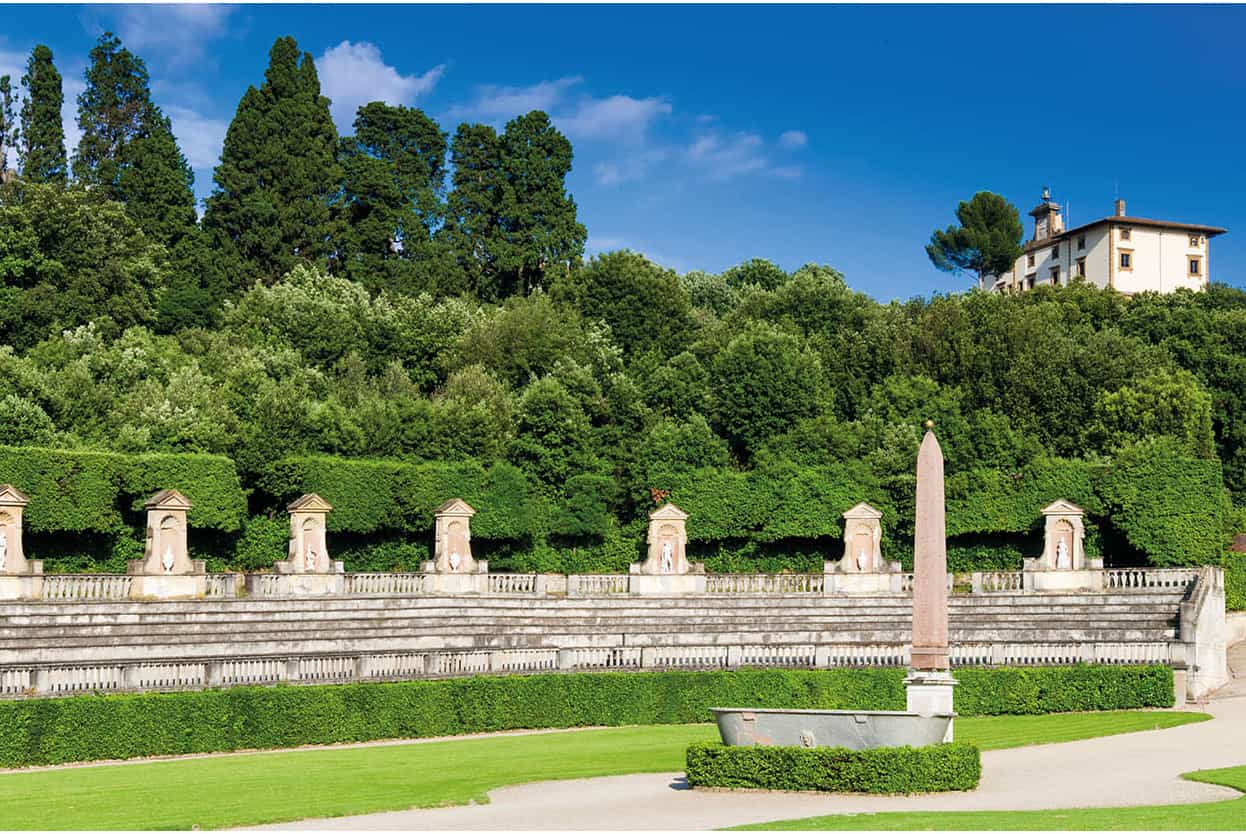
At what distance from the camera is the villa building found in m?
91.7

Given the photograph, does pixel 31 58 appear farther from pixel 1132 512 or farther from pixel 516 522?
pixel 1132 512

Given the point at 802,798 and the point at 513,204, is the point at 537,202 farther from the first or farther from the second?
Result: the point at 802,798

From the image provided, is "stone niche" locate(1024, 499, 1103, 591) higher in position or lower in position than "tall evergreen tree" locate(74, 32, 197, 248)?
lower

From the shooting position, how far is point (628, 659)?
36.1 meters

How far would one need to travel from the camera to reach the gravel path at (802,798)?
1898cm

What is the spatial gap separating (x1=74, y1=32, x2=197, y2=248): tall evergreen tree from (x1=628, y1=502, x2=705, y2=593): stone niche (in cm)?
3577

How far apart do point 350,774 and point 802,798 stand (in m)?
7.86

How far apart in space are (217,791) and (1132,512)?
36.7 m

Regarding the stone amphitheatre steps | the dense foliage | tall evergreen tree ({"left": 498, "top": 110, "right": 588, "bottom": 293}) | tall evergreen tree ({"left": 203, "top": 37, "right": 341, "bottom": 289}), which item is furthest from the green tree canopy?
the stone amphitheatre steps

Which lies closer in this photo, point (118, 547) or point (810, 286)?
point (118, 547)

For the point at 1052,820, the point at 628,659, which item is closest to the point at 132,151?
the point at 628,659

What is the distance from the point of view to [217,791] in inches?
848

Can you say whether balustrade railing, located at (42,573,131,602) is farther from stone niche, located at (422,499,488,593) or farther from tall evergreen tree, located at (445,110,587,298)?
tall evergreen tree, located at (445,110,587,298)

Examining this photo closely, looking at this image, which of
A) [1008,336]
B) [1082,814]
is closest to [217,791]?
[1082,814]
